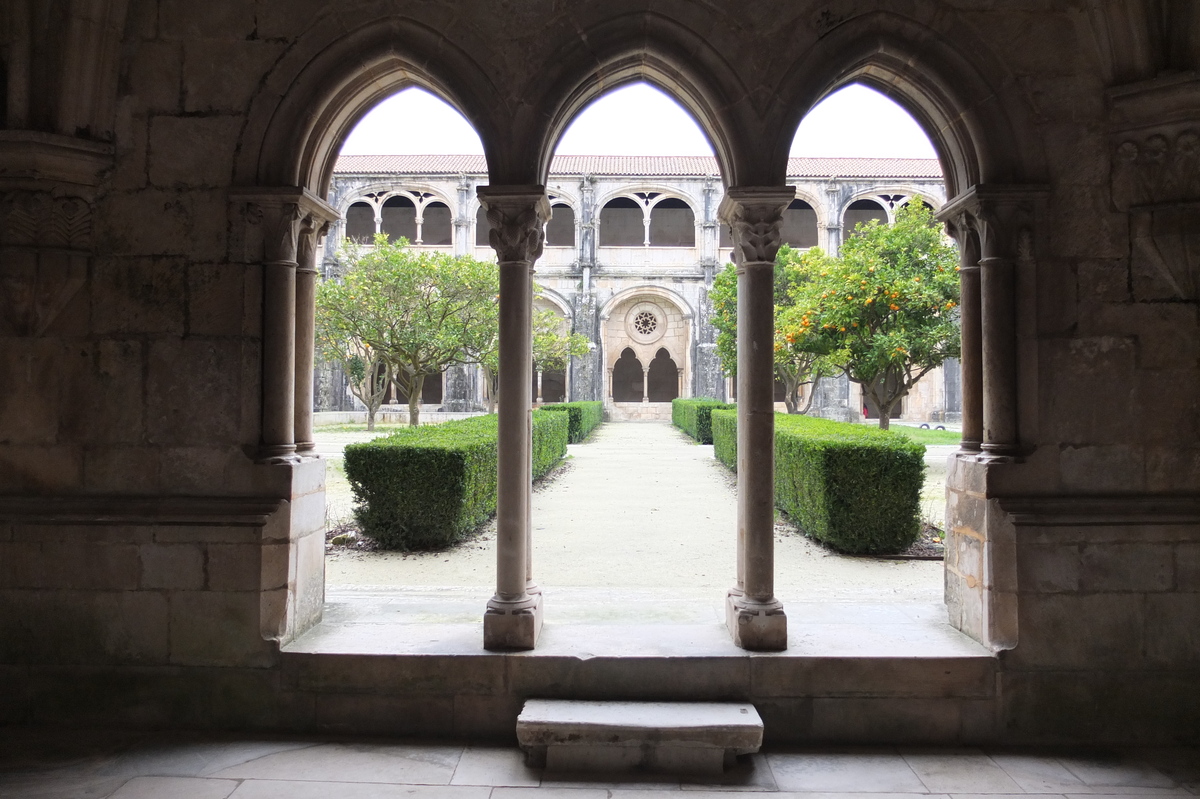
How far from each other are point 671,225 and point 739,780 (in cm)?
2988

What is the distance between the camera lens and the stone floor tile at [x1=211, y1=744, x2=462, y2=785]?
267cm

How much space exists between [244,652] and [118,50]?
269 centimetres

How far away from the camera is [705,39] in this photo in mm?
3146

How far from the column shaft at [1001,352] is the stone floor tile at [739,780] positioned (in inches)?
65.0

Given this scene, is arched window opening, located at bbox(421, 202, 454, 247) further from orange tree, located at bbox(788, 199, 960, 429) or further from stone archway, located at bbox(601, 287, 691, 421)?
orange tree, located at bbox(788, 199, 960, 429)

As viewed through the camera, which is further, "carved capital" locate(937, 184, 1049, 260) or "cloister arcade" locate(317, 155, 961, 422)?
"cloister arcade" locate(317, 155, 961, 422)

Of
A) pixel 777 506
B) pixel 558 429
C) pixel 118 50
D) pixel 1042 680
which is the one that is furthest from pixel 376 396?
pixel 1042 680

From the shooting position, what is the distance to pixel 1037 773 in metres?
2.74

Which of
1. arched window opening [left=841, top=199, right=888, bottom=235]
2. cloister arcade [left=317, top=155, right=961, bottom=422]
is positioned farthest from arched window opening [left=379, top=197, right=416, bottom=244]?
arched window opening [left=841, top=199, right=888, bottom=235]

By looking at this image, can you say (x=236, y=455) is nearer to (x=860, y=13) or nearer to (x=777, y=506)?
(x=860, y=13)

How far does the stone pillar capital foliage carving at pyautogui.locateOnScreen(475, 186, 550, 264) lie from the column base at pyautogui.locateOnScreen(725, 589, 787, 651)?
6.04 ft

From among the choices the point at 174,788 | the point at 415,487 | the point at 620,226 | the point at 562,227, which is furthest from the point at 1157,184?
the point at 620,226

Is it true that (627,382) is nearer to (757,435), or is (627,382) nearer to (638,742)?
(757,435)

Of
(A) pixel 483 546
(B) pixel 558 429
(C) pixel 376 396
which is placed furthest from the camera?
(C) pixel 376 396
